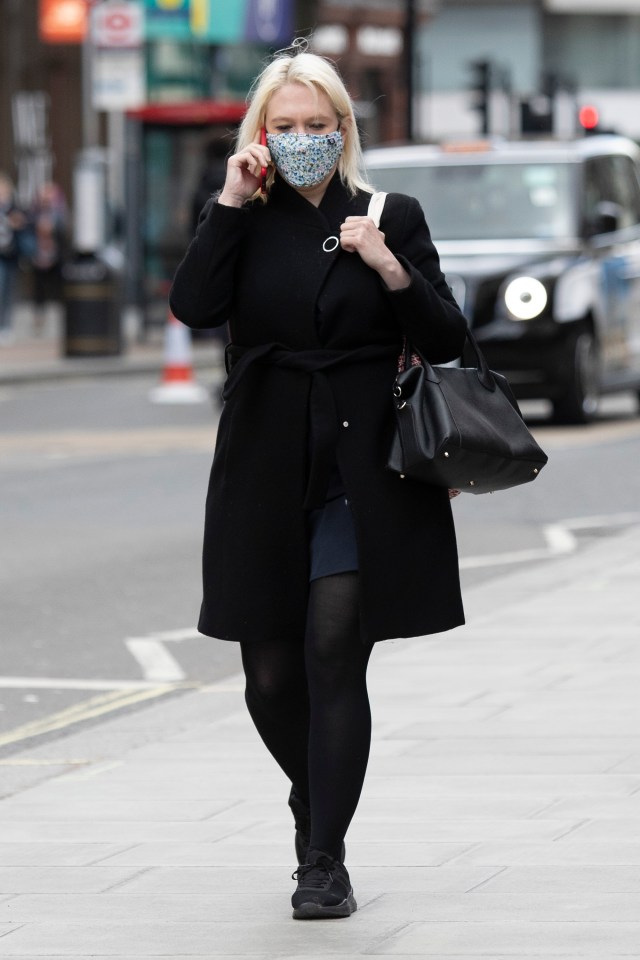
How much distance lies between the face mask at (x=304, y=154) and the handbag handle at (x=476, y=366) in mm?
363

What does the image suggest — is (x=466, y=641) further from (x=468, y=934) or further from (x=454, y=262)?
(x=454, y=262)

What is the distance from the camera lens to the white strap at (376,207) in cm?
455

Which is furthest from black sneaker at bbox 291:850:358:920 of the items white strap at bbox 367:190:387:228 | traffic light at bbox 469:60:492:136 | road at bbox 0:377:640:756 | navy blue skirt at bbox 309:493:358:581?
traffic light at bbox 469:60:492:136

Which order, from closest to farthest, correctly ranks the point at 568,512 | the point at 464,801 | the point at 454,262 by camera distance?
the point at 464,801 < the point at 568,512 < the point at 454,262

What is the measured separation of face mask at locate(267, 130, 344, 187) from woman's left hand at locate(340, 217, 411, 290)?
0.40 feet

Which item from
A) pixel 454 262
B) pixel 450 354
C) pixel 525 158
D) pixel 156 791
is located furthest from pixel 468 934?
pixel 525 158

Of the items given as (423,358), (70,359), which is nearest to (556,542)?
(423,358)

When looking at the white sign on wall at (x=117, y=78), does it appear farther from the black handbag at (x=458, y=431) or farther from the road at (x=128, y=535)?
the black handbag at (x=458, y=431)

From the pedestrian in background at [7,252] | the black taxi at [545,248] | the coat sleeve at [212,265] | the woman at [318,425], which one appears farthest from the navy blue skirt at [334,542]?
the pedestrian in background at [7,252]

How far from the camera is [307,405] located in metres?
4.56

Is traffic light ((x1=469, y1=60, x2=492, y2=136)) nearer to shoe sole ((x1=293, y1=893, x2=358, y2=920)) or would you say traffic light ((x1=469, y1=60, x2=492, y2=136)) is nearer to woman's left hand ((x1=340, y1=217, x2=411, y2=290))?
woman's left hand ((x1=340, y1=217, x2=411, y2=290))

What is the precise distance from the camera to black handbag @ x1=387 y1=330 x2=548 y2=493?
4477 millimetres

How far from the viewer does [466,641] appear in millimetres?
7840

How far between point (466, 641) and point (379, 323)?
3.37 metres
